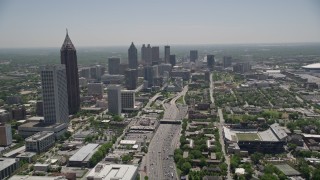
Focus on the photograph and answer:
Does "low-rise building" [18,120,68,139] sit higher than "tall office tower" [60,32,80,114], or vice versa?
"tall office tower" [60,32,80,114]

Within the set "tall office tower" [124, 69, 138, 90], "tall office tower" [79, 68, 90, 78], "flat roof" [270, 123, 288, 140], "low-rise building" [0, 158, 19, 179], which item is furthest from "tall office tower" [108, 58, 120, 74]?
"low-rise building" [0, 158, 19, 179]

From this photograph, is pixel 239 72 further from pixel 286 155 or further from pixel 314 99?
pixel 286 155

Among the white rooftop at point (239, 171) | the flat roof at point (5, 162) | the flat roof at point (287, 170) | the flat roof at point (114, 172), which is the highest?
the flat roof at point (114, 172)

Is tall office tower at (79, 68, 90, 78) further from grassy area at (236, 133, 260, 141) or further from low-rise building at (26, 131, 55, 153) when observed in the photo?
grassy area at (236, 133, 260, 141)

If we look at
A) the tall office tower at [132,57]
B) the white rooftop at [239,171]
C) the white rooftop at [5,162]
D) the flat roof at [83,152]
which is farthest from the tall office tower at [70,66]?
the tall office tower at [132,57]

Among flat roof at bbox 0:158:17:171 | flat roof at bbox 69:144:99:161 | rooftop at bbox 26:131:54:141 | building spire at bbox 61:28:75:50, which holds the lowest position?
flat roof at bbox 69:144:99:161

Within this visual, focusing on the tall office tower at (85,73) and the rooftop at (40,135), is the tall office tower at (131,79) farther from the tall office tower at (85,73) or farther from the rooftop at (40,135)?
the rooftop at (40,135)
